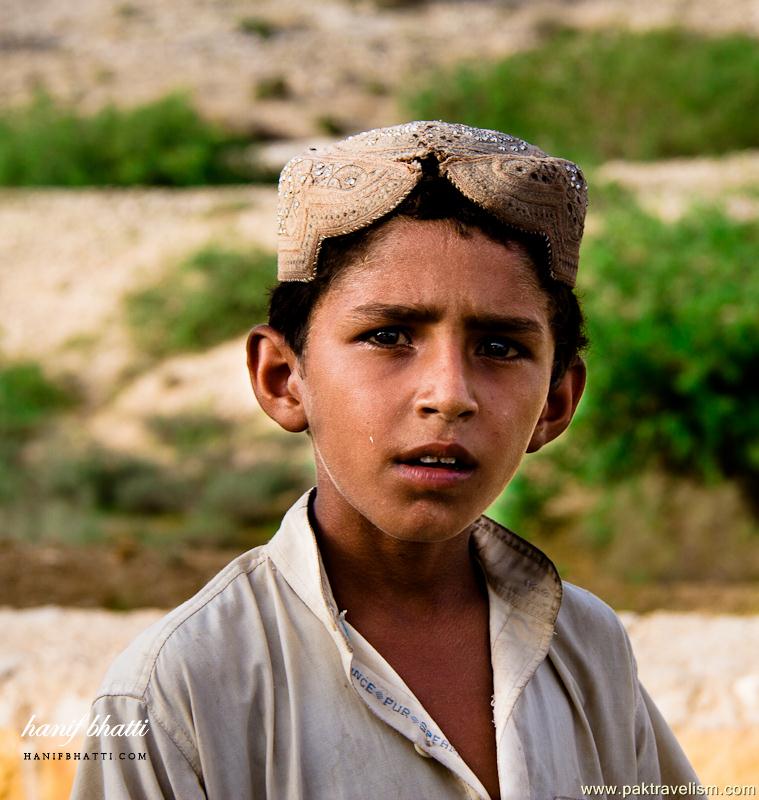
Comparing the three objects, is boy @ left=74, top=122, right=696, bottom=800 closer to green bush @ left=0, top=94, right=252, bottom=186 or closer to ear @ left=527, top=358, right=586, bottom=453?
ear @ left=527, top=358, right=586, bottom=453

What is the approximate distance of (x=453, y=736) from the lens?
1.42 meters

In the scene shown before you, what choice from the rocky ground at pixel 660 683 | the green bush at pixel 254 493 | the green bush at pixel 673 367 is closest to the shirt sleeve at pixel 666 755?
the rocky ground at pixel 660 683

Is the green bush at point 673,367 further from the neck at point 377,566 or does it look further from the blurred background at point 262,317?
the neck at point 377,566

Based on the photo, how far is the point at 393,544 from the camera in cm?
150

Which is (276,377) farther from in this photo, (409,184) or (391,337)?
(409,184)

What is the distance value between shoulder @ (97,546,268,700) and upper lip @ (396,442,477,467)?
26 centimetres

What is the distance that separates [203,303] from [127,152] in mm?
9774

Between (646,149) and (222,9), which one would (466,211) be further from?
(222,9)

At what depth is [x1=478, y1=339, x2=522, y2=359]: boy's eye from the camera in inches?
55.1

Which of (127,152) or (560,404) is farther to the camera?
(127,152)

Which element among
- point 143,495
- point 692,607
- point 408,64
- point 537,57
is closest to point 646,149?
point 537,57

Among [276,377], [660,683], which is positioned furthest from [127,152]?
[276,377]

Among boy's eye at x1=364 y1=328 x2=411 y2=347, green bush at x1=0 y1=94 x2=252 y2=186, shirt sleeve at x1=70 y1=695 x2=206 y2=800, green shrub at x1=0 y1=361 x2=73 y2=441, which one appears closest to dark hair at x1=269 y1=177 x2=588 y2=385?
boy's eye at x1=364 y1=328 x2=411 y2=347

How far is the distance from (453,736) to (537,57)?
1066 inches
